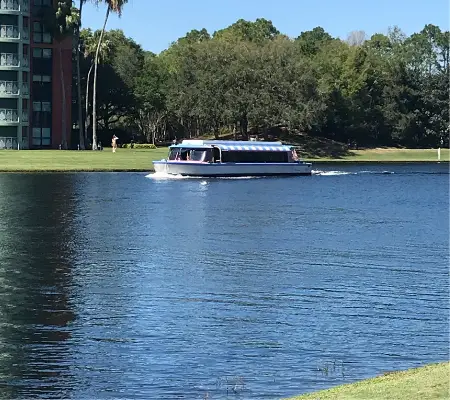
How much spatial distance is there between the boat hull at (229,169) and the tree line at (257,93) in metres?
27.0

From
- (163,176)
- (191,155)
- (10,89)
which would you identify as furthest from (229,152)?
(10,89)

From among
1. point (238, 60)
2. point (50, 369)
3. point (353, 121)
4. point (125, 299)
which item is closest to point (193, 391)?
point (50, 369)

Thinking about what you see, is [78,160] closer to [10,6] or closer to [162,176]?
[162,176]

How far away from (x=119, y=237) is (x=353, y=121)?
86963 millimetres

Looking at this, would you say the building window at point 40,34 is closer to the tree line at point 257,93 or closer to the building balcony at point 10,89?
the tree line at point 257,93

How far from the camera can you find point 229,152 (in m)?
78.2

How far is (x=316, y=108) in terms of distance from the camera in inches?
4272

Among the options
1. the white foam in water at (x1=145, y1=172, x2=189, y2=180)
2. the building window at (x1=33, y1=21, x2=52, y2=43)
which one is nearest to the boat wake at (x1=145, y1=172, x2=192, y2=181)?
the white foam in water at (x1=145, y1=172, x2=189, y2=180)

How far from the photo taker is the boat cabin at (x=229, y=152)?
251 ft

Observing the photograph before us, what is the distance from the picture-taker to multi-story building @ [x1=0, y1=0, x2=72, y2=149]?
9925 cm

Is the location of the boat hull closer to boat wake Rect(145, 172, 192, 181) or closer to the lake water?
boat wake Rect(145, 172, 192, 181)

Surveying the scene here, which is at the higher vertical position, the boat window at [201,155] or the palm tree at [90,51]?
the palm tree at [90,51]

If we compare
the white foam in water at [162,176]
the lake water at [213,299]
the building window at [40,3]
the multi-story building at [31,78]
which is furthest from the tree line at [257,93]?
the lake water at [213,299]

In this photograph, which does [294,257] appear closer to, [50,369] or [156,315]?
[156,315]
